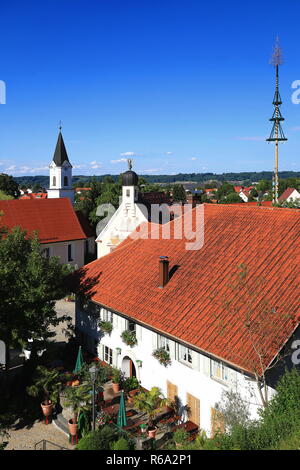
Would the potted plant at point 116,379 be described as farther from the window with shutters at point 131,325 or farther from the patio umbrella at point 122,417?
the patio umbrella at point 122,417

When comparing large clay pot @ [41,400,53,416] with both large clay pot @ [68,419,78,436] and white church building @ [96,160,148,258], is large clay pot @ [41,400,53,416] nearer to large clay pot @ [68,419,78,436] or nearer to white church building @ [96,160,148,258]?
large clay pot @ [68,419,78,436]

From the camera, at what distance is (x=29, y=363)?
1995cm

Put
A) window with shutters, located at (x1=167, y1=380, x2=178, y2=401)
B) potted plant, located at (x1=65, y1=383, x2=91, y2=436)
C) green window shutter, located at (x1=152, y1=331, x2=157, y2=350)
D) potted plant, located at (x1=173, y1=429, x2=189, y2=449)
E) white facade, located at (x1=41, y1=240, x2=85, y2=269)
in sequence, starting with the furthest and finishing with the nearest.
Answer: white facade, located at (x1=41, y1=240, x2=85, y2=269) < green window shutter, located at (x1=152, y1=331, x2=157, y2=350) < window with shutters, located at (x1=167, y1=380, x2=178, y2=401) < potted plant, located at (x1=65, y1=383, x2=91, y2=436) < potted plant, located at (x1=173, y1=429, x2=189, y2=449)

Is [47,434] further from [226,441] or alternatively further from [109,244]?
[109,244]

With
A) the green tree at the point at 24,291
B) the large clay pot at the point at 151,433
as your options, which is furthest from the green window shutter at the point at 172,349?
the green tree at the point at 24,291

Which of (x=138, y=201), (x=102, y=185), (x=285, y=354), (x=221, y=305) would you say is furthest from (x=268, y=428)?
(x=102, y=185)

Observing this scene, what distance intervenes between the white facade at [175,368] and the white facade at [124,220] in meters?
14.6

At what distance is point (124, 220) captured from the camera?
123ft

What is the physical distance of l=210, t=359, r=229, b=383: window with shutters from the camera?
1502 cm

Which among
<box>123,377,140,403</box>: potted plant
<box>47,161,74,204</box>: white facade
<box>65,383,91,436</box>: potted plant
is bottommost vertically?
<box>123,377,140,403</box>: potted plant

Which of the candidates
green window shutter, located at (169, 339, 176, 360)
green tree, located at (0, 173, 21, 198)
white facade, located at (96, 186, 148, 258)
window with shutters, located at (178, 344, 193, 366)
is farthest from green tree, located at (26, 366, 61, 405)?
green tree, located at (0, 173, 21, 198)

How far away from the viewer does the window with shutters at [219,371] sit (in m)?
15.0

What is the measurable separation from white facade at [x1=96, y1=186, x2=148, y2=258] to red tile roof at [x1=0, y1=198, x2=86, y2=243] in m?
6.49

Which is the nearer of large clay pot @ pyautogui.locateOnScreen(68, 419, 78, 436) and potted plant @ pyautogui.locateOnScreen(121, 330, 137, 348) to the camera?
large clay pot @ pyautogui.locateOnScreen(68, 419, 78, 436)
